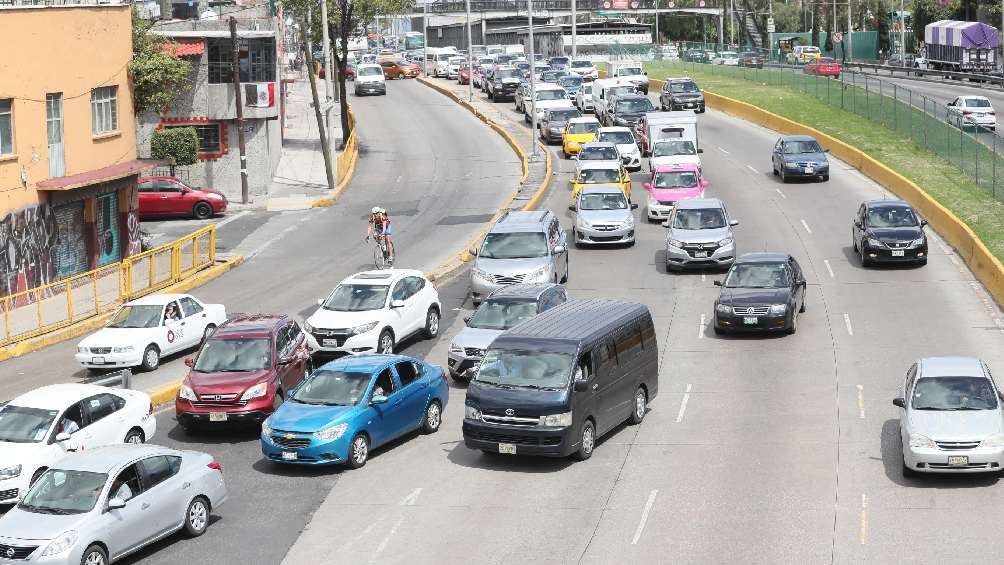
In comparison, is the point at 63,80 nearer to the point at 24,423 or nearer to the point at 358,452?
the point at 24,423

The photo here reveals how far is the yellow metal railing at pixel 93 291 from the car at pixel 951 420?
69.5 ft

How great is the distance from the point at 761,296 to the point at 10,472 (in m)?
16.5

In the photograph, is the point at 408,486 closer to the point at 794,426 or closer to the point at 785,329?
the point at 794,426

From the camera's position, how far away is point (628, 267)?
39.0 m

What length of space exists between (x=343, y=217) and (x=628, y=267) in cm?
1574

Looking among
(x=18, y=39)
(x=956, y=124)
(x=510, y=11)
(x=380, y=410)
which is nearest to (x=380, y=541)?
(x=380, y=410)

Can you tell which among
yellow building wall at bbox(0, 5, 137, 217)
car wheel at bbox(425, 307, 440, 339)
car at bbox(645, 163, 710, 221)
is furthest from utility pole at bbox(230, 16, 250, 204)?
car wheel at bbox(425, 307, 440, 339)

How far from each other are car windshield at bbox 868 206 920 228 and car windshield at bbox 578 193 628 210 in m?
7.47

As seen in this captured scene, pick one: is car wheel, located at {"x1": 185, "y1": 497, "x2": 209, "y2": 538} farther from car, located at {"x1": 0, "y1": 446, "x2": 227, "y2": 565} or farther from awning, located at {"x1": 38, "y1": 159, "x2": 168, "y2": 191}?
awning, located at {"x1": 38, "y1": 159, "x2": 168, "y2": 191}

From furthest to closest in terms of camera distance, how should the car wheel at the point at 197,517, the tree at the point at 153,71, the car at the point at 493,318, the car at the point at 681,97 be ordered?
1. the car at the point at 681,97
2. the tree at the point at 153,71
3. the car at the point at 493,318
4. the car wheel at the point at 197,517

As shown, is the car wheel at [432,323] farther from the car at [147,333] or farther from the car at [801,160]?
the car at [801,160]

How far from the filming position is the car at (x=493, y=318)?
1094 inches

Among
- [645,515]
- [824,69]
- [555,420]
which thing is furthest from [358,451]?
[824,69]

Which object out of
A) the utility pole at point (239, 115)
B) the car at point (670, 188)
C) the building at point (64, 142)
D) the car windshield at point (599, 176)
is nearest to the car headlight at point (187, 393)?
the building at point (64, 142)
